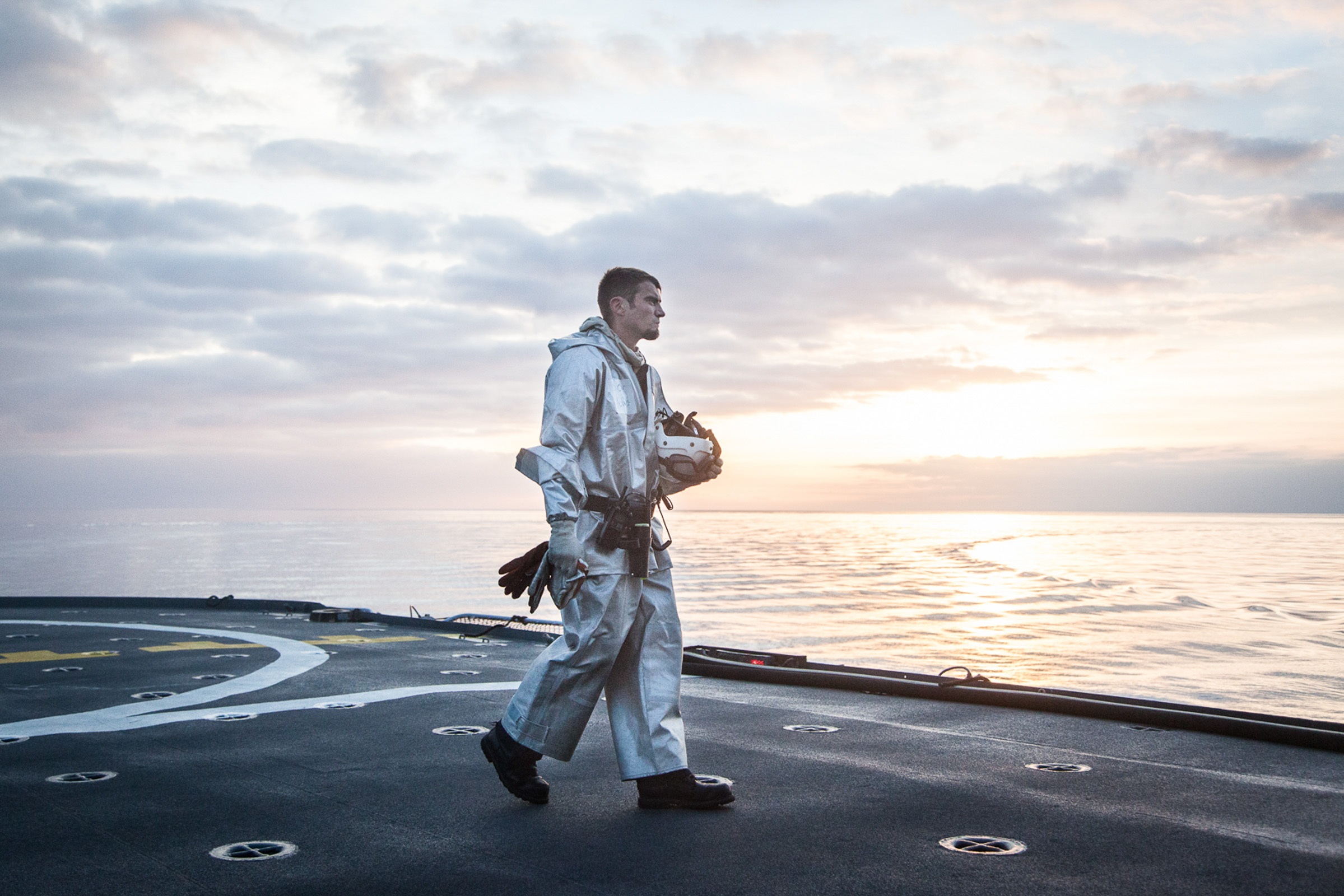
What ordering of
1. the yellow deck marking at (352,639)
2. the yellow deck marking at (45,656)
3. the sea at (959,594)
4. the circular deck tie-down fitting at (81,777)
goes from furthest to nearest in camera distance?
the sea at (959,594), the yellow deck marking at (352,639), the yellow deck marking at (45,656), the circular deck tie-down fitting at (81,777)

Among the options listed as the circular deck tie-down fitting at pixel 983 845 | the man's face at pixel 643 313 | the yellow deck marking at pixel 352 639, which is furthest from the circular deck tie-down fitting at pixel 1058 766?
the yellow deck marking at pixel 352 639

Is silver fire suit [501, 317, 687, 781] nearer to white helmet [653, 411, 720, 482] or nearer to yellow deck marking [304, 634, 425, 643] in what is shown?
white helmet [653, 411, 720, 482]

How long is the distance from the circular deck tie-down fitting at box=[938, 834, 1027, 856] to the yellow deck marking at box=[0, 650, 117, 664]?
25.1 ft

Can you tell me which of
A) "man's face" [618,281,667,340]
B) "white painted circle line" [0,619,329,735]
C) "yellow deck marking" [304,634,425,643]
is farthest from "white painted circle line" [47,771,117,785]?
"yellow deck marking" [304,634,425,643]

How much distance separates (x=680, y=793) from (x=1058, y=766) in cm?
178

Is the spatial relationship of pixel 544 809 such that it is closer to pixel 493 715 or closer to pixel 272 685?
pixel 493 715

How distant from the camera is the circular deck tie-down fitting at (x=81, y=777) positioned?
4.16 meters

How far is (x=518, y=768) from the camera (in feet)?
12.7

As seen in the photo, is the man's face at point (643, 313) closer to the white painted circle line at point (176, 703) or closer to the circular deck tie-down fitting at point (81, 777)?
the circular deck tie-down fitting at point (81, 777)

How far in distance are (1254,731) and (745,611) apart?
77.1 ft

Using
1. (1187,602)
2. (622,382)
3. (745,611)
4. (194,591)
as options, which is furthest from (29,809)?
(194,591)

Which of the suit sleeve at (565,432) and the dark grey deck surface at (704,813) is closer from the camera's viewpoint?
the dark grey deck surface at (704,813)

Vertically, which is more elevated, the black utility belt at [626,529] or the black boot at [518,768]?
the black utility belt at [626,529]

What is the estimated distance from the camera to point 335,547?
78.6 metres
